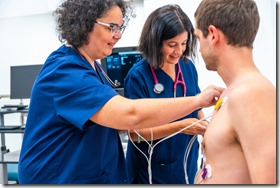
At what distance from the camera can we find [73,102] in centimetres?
97

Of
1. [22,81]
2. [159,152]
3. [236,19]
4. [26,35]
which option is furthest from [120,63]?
[236,19]

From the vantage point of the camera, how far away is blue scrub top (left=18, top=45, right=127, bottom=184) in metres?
0.97

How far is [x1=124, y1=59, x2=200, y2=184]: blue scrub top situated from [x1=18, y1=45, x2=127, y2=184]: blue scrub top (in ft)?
0.88

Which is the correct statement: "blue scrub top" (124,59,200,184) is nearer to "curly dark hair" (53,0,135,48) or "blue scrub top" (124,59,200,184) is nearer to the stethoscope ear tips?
the stethoscope ear tips

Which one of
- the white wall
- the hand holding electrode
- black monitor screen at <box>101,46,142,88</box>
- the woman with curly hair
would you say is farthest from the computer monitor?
the hand holding electrode

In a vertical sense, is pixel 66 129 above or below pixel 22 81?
above

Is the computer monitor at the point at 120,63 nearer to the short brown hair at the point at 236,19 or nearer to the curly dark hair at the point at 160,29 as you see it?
the curly dark hair at the point at 160,29

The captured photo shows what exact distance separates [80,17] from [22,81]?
254cm

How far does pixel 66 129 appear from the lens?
3.43 feet

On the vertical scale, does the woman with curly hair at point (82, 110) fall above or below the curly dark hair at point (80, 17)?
below

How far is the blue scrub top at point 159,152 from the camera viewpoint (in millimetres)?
1359

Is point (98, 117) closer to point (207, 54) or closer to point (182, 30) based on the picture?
point (207, 54)

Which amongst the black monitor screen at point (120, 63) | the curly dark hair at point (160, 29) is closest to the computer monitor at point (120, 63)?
the black monitor screen at point (120, 63)

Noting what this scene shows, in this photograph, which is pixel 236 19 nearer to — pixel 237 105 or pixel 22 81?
pixel 237 105
